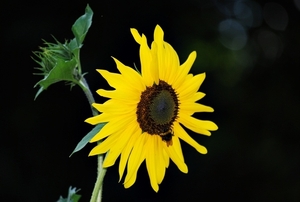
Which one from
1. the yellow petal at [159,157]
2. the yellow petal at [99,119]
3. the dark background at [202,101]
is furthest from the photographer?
the dark background at [202,101]

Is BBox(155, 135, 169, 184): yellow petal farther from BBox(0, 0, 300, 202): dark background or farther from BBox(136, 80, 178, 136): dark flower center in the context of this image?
BBox(0, 0, 300, 202): dark background

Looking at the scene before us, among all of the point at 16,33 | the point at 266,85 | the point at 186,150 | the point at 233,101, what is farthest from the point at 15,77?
the point at 266,85

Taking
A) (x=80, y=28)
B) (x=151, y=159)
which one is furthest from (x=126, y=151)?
(x=80, y=28)

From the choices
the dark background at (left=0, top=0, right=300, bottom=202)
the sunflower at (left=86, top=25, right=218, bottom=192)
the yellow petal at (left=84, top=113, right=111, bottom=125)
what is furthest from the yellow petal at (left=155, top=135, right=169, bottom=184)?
the dark background at (left=0, top=0, right=300, bottom=202)

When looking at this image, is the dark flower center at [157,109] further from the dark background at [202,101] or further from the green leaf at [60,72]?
the dark background at [202,101]

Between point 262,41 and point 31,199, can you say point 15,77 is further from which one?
point 262,41

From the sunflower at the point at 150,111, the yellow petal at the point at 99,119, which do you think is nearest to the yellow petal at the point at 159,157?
the sunflower at the point at 150,111

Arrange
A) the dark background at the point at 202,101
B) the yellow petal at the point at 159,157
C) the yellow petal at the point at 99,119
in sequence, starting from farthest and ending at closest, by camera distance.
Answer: the dark background at the point at 202,101, the yellow petal at the point at 159,157, the yellow petal at the point at 99,119

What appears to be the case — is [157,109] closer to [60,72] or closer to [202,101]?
[60,72]
